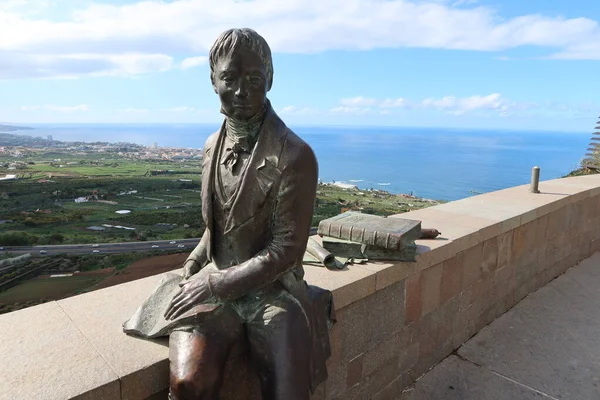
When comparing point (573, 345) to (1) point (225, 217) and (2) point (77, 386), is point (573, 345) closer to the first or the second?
(1) point (225, 217)

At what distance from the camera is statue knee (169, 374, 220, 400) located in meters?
1.60

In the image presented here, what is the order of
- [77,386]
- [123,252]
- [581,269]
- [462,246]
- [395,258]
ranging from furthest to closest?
[123,252] → [581,269] → [462,246] → [395,258] → [77,386]

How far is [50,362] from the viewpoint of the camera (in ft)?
5.55

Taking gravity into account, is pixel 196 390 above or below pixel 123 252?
above

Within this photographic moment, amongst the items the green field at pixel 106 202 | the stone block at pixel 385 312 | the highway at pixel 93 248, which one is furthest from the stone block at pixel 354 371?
the highway at pixel 93 248

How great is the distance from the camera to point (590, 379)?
10.9 feet

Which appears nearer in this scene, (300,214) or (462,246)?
(300,214)

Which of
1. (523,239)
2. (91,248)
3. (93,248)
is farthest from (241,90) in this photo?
(91,248)

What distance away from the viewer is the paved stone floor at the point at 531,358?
316 cm

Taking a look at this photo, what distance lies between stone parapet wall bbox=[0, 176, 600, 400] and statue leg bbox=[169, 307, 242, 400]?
0.09 metres

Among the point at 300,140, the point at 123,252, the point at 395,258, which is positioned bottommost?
the point at 123,252

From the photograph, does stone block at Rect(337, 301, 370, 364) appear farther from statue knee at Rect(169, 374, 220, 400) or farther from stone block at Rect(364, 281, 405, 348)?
statue knee at Rect(169, 374, 220, 400)

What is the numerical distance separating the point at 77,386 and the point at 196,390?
1.33 ft

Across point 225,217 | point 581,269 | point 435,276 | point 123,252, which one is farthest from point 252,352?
point 123,252
